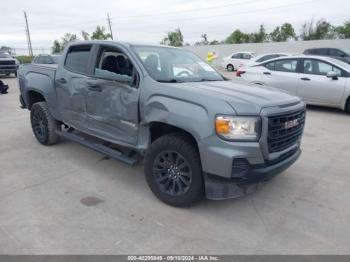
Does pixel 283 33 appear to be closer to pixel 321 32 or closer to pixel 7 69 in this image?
pixel 321 32

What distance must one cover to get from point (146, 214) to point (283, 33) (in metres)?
60.9

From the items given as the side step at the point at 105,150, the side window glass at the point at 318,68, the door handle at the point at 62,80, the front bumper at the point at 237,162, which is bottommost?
the side step at the point at 105,150

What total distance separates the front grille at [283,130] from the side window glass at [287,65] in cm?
590

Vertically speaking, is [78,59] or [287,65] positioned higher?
[78,59]

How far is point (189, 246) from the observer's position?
305 centimetres

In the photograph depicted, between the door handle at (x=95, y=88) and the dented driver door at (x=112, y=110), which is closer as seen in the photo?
the dented driver door at (x=112, y=110)

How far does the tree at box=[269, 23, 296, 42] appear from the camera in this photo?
57688 mm

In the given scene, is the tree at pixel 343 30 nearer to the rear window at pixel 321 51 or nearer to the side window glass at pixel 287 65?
the rear window at pixel 321 51

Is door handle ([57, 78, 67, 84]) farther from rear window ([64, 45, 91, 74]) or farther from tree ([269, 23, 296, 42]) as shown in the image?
tree ([269, 23, 296, 42])

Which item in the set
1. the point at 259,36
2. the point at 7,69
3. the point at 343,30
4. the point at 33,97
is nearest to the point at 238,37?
the point at 259,36

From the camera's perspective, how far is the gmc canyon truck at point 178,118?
3.27m

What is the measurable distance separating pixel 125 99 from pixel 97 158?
1698 millimetres

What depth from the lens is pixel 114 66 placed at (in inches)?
180

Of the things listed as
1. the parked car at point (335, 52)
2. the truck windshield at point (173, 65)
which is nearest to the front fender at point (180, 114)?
the truck windshield at point (173, 65)
